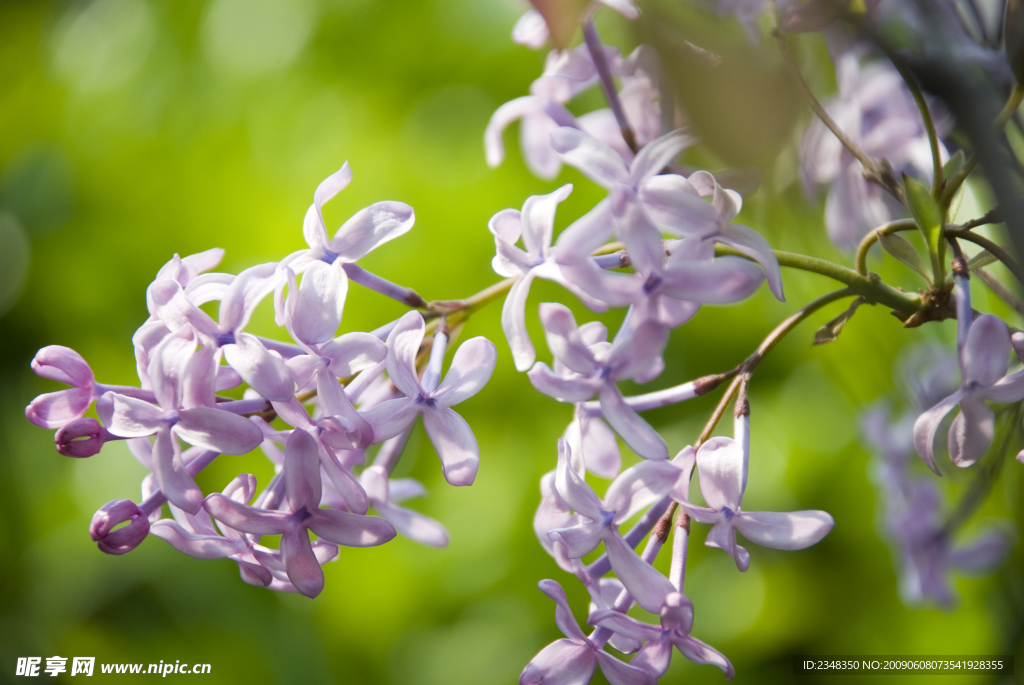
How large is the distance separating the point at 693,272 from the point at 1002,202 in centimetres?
8

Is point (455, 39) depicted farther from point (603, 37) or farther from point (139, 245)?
point (603, 37)

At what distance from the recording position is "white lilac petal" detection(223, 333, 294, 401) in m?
0.21

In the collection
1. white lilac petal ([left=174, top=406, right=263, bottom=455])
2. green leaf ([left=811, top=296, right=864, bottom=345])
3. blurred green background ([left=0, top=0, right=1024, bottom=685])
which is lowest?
blurred green background ([left=0, top=0, right=1024, bottom=685])

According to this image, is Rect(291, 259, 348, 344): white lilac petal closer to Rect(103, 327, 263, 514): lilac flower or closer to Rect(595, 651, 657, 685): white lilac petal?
Rect(103, 327, 263, 514): lilac flower

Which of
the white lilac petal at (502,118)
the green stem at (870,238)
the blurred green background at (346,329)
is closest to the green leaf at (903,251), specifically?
the green stem at (870,238)

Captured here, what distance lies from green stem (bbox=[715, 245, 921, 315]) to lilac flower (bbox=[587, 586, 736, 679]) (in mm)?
117

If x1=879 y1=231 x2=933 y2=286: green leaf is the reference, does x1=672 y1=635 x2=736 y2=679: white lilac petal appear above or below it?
below

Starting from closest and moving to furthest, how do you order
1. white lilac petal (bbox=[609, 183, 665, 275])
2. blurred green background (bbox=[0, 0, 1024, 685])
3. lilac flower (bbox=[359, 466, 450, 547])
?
1. white lilac petal (bbox=[609, 183, 665, 275])
2. lilac flower (bbox=[359, 466, 450, 547])
3. blurred green background (bbox=[0, 0, 1024, 685])

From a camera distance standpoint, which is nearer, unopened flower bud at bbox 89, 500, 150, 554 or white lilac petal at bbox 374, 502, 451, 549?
unopened flower bud at bbox 89, 500, 150, 554

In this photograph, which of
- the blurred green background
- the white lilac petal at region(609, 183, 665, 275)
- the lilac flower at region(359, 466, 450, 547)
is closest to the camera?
the white lilac petal at region(609, 183, 665, 275)

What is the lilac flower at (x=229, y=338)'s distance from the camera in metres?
0.21

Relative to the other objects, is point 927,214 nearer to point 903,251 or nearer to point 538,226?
point 903,251

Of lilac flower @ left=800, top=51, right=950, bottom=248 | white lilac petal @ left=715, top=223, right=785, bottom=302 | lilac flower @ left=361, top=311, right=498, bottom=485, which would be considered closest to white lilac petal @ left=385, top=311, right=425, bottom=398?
lilac flower @ left=361, top=311, right=498, bottom=485

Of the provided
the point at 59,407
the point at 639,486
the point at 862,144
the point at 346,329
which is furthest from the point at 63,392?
the point at 346,329
